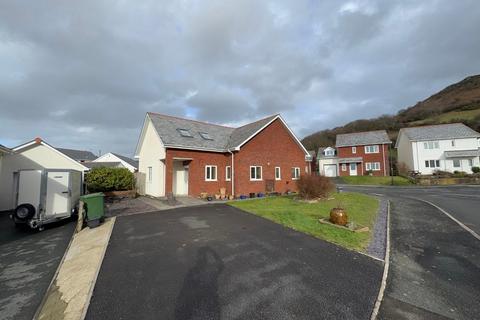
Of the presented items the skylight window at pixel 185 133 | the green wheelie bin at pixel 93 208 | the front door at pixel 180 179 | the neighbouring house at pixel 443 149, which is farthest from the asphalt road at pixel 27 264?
the neighbouring house at pixel 443 149

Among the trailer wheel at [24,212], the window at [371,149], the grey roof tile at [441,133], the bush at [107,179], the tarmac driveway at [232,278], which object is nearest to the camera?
the tarmac driveway at [232,278]

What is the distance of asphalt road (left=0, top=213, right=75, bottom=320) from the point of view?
4.45m

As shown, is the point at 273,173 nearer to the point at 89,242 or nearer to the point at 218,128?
the point at 218,128

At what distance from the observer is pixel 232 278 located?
4.77 m

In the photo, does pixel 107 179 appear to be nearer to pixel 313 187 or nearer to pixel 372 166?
pixel 313 187

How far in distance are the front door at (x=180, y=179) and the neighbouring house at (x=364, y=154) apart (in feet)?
116

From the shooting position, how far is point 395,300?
404cm

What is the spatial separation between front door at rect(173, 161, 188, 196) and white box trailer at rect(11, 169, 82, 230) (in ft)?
28.4

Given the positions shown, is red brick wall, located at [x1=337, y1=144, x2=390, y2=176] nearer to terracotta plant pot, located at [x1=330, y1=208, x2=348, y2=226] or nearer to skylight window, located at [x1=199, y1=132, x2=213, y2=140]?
skylight window, located at [x1=199, y1=132, x2=213, y2=140]

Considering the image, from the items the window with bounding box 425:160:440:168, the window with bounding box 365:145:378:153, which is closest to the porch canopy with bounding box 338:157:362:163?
the window with bounding box 365:145:378:153

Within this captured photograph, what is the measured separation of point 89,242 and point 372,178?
39856 mm

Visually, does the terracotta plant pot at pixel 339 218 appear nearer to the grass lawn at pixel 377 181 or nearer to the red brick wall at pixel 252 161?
the red brick wall at pixel 252 161

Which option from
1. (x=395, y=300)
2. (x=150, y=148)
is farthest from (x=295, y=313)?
(x=150, y=148)

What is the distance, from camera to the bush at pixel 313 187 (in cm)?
1545
